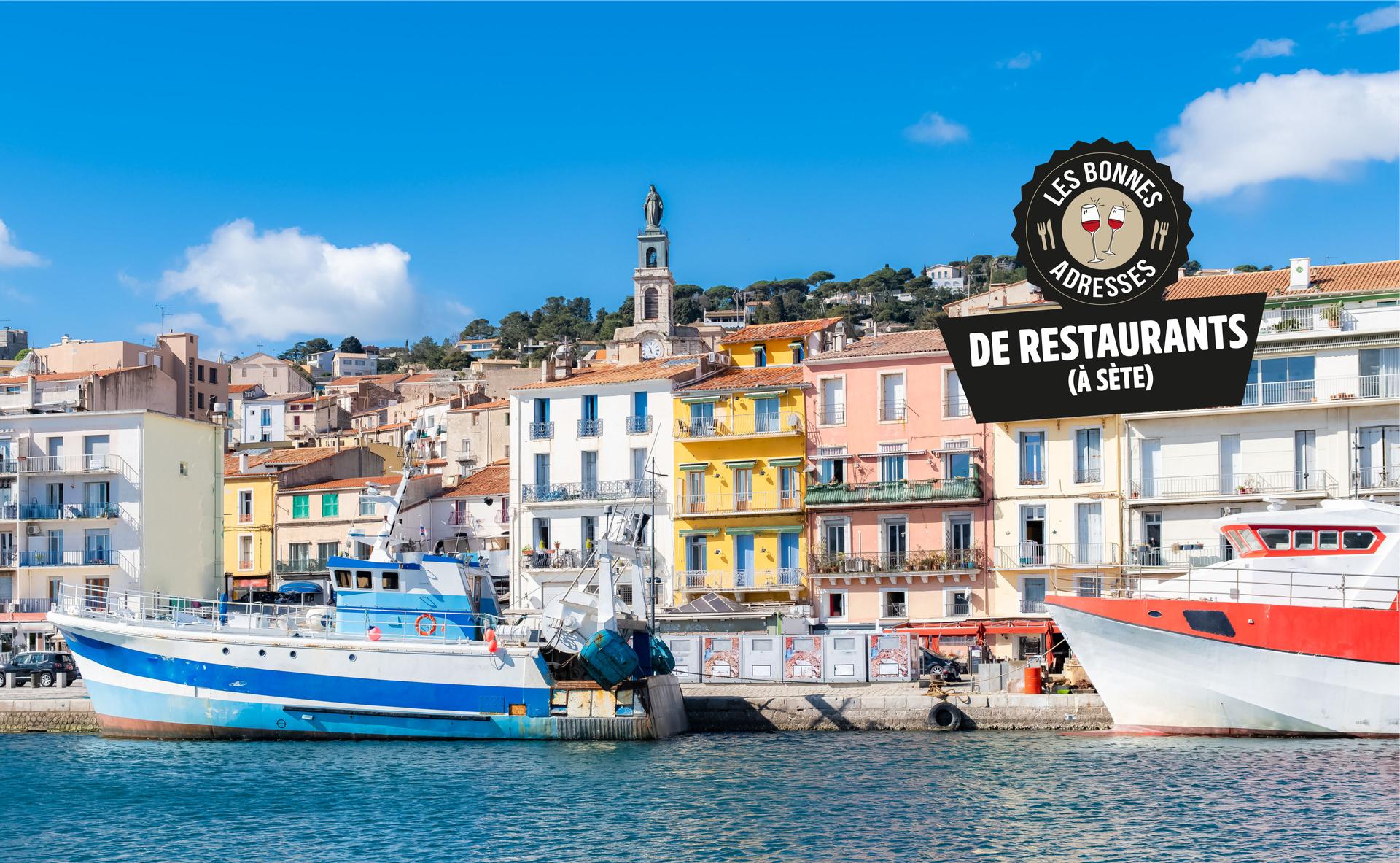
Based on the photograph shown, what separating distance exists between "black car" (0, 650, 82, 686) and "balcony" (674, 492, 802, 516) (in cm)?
2008

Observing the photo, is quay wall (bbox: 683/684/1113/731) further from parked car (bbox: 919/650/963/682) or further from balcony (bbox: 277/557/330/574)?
balcony (bbox: 277/557/330/574)

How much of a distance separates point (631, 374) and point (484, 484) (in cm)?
980

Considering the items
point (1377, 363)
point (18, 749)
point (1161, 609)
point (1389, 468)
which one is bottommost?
point (18, 749)

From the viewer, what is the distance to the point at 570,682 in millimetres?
40219

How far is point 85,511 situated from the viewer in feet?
195

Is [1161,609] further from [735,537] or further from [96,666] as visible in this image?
[96,666]

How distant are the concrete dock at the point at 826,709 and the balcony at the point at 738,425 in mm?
14460

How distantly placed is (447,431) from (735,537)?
30.3 m

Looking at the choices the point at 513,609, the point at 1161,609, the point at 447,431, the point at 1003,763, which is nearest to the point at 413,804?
the point at 1003,763

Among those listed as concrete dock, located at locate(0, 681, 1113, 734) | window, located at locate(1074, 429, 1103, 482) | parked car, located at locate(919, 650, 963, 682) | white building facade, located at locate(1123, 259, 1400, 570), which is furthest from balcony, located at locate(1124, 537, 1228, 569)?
concrete dock, located at locate(0, 681, 1113, 734)

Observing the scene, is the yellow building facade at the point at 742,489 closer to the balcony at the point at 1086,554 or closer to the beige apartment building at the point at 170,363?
the balcony at the point at 1086,554

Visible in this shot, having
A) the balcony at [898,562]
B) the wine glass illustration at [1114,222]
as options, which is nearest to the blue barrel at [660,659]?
the balcony at [898,562]

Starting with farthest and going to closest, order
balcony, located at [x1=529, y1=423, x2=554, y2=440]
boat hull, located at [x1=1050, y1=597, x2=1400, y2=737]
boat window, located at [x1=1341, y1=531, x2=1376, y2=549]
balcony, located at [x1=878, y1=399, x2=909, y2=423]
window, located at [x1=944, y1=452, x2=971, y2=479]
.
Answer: balcony, located at [x1=529, y1=423, x2=554, y2=440] → balcony, located at [x1=878, y1=399, x2=909, y2=423] → window, located at [x1=944, y1=452, x2=971, y2=479] → boat window, located at [x1=1341, y1=531, x2=1376, y2=549] → boat hull, located at [x1=1050, y1=597, x2=1400, y2=737]

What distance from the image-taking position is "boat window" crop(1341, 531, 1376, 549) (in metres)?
38.0
